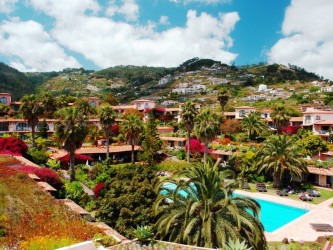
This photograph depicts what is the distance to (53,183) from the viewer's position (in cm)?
2822

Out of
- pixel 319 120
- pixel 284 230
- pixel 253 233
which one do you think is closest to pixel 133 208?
pixel 253 233

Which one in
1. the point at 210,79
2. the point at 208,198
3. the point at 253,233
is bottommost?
the point at 253,233

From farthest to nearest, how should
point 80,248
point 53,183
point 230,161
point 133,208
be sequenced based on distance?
point 230,161
point 53,183
point 133,208
point 80,248

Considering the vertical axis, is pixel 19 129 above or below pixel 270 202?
above

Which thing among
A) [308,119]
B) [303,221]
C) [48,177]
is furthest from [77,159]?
[308,119]

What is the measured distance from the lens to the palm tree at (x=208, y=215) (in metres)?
16.7

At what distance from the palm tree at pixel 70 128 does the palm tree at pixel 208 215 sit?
18.7 metres

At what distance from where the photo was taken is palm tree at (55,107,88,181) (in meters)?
34.4

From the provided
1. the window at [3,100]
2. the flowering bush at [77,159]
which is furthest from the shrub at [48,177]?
the window at [3,100]

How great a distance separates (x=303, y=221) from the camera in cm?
2841

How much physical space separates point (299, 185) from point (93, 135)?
3888 cm

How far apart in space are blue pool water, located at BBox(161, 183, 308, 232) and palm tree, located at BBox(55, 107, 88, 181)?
11.5 meters

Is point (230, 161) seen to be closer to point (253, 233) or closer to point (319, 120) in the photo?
point (319, 120)

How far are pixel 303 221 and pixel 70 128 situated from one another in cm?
2477
